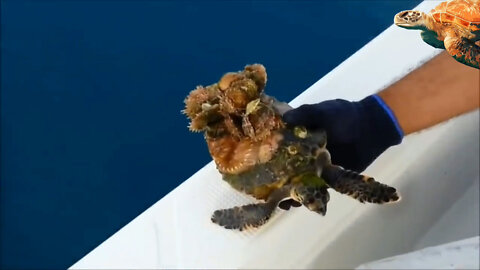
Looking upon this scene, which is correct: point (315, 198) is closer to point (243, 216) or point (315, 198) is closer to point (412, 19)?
point (243, 216)

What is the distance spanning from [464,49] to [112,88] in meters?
1.01

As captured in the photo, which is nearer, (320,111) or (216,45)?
(320,111)

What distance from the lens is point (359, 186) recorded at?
531 mm

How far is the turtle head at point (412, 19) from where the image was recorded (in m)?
0.63

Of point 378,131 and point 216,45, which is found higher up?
point 216,45

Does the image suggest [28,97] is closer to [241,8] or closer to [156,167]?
[156,167]

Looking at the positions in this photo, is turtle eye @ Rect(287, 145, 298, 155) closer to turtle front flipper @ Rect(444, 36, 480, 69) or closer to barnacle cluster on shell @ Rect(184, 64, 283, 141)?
barnacle cluster on shell @ Rect(184, 64, 283, 141)

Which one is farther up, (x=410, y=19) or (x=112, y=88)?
(x=112, y=88)

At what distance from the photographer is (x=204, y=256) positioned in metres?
0.68

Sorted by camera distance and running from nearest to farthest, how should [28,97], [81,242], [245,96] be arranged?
[245,96] < [81,242] < [28,97]

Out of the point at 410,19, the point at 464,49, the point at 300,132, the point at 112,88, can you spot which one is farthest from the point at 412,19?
the point at 112,88

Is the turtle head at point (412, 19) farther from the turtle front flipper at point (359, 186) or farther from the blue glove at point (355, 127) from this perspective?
the turtle front flipper at point (359, 186)

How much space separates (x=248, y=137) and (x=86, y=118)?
97 centimetres

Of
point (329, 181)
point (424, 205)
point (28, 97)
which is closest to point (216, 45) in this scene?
point (28, 97)
